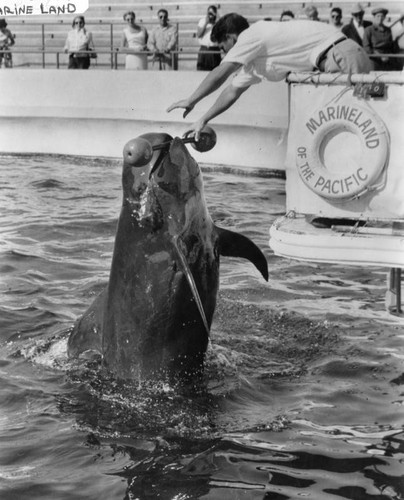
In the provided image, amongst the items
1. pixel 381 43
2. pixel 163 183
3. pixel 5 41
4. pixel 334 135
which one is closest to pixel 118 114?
pixel 5 41

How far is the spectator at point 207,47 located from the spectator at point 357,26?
7.91 feet

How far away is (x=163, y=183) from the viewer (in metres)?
6.61

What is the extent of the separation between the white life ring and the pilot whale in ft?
2.28

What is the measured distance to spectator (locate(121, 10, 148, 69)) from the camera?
63.6ft

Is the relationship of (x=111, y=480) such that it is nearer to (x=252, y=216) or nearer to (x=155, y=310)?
(x=155, y=310)

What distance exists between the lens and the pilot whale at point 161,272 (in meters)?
6.62

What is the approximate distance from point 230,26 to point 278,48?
722 millimetres

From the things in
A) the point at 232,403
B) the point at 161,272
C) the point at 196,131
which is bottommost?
the point at 232,403

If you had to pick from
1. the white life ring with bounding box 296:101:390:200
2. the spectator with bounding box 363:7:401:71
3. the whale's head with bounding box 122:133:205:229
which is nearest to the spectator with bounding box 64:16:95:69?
the spectator with bounding box 363:7:401:71

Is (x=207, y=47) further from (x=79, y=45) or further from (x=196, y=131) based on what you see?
(x=196, y=131)

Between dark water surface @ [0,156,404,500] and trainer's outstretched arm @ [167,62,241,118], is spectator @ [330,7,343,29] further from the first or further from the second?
trainer's outstretched arm @ [167,62,241,118]

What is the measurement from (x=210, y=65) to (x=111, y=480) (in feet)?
44.3

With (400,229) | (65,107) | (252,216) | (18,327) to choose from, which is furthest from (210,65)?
(400,229)

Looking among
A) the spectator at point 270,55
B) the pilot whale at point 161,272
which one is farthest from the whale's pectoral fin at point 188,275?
the spectator at point 270,55
